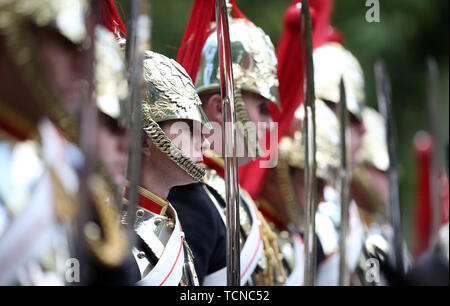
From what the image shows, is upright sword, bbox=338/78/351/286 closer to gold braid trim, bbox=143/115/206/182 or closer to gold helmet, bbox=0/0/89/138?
gold braid trim, bbox=143/115/206/182

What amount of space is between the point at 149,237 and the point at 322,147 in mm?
1953

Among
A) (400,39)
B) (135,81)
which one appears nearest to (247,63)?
(135,81)

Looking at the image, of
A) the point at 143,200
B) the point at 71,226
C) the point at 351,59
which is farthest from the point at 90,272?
the point at 351,59

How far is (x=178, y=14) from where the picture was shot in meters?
6.01

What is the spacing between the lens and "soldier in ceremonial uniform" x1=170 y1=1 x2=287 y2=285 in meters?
2.62

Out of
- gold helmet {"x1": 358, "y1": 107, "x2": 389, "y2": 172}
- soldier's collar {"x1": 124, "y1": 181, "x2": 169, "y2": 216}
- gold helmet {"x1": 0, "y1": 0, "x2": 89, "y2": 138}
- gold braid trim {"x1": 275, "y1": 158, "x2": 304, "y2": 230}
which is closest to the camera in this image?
gold helmet {"x1": 0, "y1": 0, "x2": 89, "y2": 138}

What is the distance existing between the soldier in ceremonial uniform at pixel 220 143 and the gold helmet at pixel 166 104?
0.31 metres

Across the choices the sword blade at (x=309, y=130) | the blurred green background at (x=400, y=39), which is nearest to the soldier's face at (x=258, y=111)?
the sword blade at (x=309, y=130)

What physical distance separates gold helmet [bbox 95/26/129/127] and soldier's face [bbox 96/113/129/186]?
0.02 metres

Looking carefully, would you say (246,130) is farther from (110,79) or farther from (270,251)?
(110,79)

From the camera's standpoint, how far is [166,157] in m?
2.30

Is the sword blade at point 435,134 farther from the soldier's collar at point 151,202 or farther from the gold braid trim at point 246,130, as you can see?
the soldier's collar at point 151,202

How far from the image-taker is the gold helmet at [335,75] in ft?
13.8

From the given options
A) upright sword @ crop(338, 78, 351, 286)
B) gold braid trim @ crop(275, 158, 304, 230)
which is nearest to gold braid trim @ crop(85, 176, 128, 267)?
upright sword @ crop(338, 78, 351, 286)
